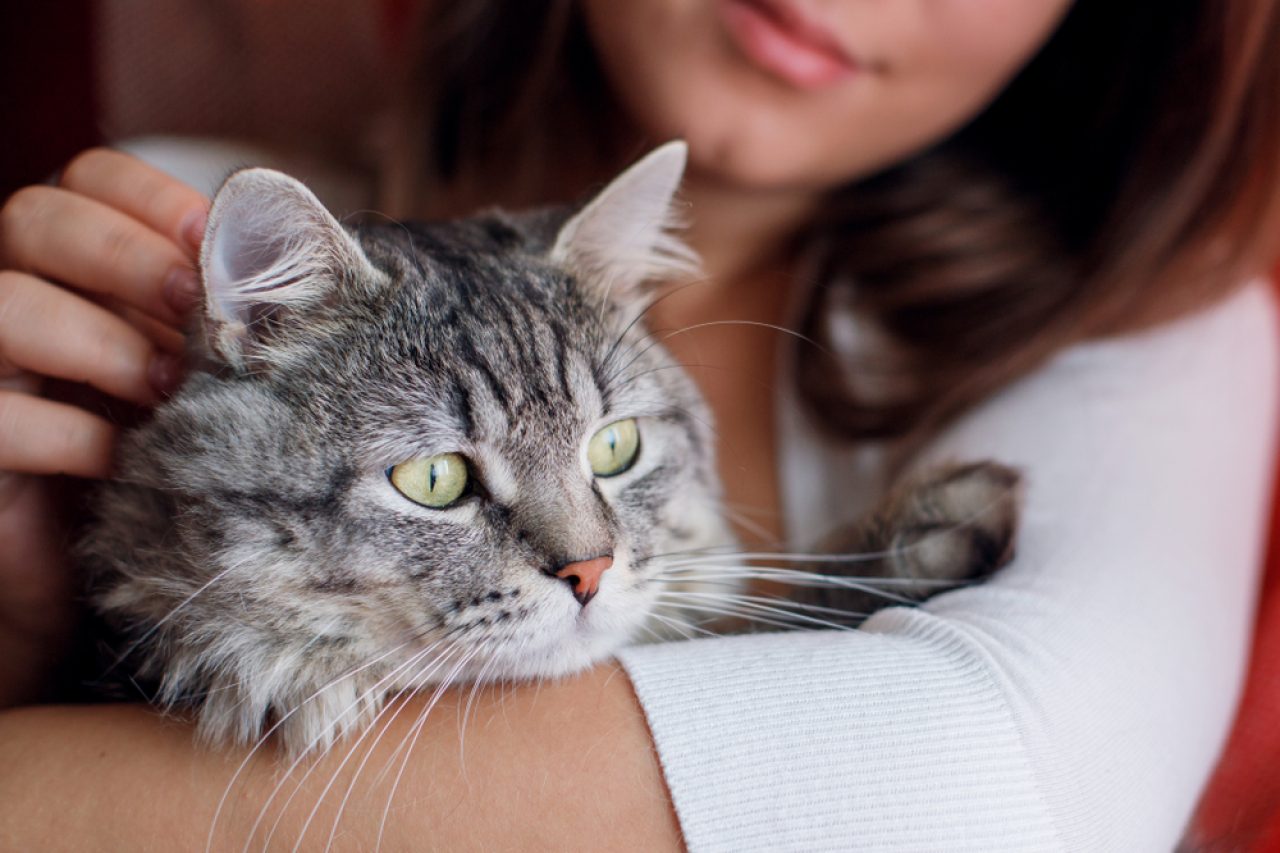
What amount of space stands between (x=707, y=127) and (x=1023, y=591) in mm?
795

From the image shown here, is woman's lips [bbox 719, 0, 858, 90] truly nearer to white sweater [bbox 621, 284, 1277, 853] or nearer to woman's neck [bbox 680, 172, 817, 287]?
woman's neck [bbox 680, 172, 817, 287]

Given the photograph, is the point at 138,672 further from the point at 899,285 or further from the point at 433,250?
the point at 899,285

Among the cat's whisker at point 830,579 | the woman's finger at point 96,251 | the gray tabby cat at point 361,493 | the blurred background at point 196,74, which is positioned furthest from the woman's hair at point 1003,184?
the woman's finger at point 96,251

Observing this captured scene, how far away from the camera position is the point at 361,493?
884mm

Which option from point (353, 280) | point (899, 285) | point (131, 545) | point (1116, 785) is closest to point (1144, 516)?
point (1116, 785)

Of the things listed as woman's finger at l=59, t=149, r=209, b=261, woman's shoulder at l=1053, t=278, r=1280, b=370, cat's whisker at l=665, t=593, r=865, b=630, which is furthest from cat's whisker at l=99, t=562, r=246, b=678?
woman's shoulder at l=1053, t=278, r=1280, b=370

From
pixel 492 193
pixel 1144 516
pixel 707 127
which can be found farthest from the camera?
pixel 492 193

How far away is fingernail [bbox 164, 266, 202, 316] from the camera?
38.7 inches

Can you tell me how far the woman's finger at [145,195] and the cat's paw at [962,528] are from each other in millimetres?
Result: 836

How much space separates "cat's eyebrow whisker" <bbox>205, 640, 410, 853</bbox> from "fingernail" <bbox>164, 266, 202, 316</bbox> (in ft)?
1.31

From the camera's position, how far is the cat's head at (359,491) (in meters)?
0.88

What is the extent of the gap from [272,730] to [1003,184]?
4.78 ft

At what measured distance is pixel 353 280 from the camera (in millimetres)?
966

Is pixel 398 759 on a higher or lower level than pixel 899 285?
lower
